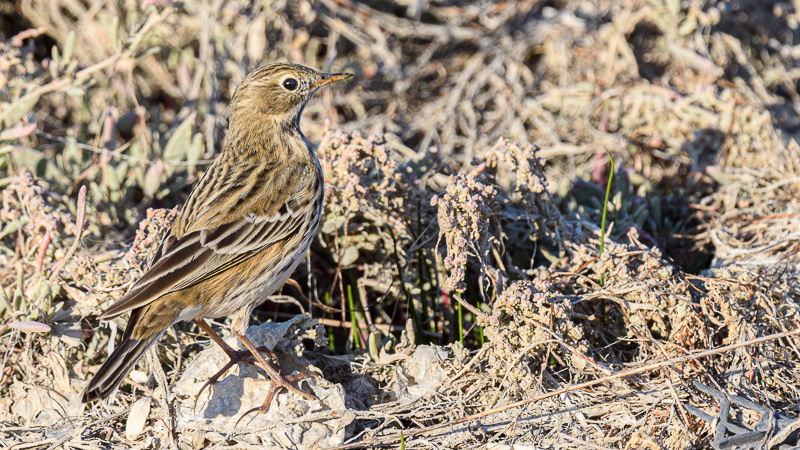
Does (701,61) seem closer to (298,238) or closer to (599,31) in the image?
(599,31)

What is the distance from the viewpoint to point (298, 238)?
→ 4.53 m

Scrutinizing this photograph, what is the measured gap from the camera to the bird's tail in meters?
→ 3.74

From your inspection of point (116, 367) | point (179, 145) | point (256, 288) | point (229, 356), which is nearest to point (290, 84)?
point (179, 145)

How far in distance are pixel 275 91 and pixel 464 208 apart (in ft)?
4.90

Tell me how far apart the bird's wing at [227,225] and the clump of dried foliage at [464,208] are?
29cm

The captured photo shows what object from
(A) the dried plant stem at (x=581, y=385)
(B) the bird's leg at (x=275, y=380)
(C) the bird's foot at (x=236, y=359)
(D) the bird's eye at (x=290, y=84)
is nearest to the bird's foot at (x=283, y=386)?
(B) the bird's leg at (x=275, y=380)

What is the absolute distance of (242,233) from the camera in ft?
14.3

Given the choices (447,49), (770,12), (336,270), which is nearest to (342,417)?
(336,270)

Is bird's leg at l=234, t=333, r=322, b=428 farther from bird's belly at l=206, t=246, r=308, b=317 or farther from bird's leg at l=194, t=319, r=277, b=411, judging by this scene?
bird's belly at l=206, t=246, r=308, b=317

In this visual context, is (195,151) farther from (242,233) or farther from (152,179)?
(242,233)

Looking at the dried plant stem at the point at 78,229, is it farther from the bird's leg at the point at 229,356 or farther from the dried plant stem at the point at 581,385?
the dried plant stem at the point at 581,385

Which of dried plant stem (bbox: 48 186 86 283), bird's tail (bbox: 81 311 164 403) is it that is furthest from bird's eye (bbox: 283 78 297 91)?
bird's tail (bbox: 81 311 164 403)

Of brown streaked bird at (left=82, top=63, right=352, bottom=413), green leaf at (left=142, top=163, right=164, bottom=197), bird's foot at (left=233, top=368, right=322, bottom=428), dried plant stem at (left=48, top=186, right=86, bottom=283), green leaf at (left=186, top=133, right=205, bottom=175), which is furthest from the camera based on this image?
green leaf at (left=186, top=133, right=205, bottom=175)

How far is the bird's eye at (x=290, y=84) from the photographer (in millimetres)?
5047
